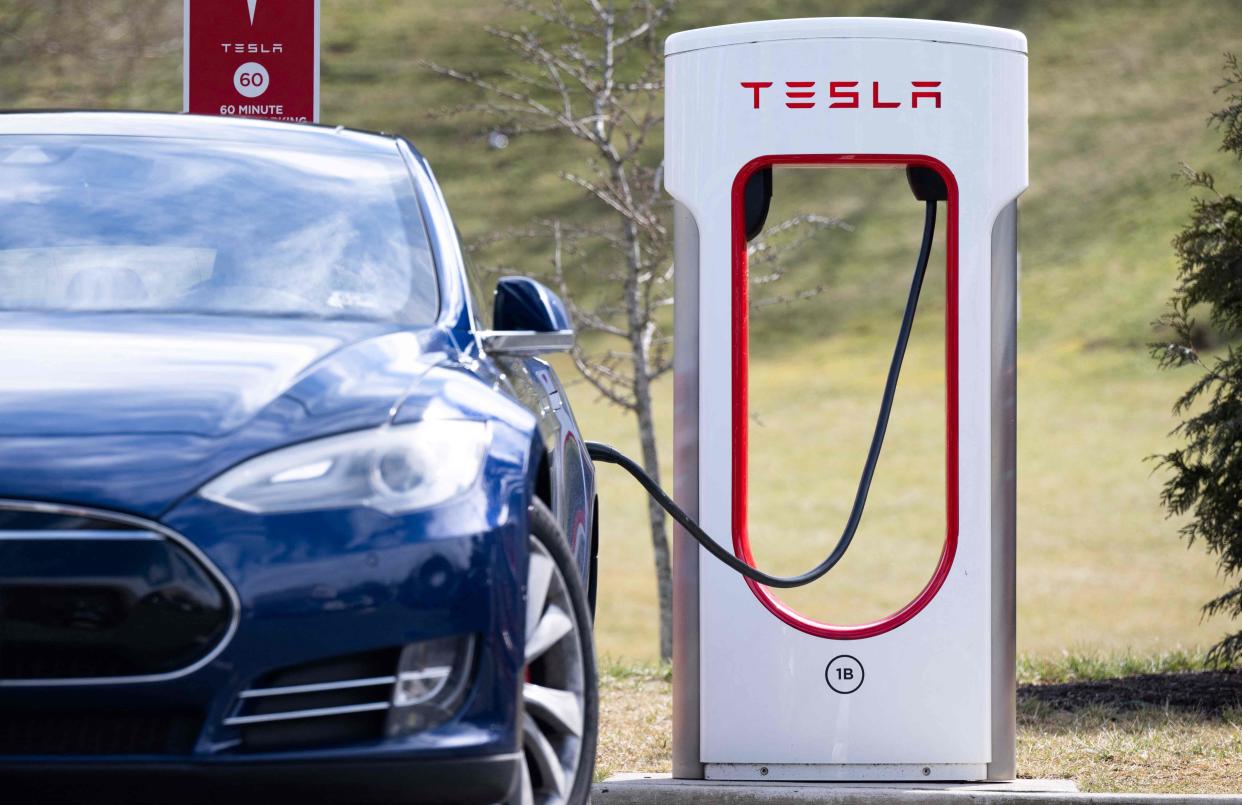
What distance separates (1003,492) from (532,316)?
1.70 metres

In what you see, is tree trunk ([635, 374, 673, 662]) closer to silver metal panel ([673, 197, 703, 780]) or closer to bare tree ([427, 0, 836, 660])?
bare tree ([427, 0, 836, 660])

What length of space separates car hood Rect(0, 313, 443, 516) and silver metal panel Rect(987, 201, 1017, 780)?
6.84ft

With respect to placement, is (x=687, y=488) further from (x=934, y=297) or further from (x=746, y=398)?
(x=934, y=297)

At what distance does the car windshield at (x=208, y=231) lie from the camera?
11.1 ft

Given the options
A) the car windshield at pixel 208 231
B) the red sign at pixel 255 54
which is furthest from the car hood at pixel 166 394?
the red sign at pixel 255 54

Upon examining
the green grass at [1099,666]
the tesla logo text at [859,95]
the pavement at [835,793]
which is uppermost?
the tesla logo text at [859,95]

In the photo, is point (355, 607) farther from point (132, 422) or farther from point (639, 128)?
point (639, 128)

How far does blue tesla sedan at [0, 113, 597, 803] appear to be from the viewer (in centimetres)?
249

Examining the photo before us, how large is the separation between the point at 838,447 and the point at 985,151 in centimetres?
3111

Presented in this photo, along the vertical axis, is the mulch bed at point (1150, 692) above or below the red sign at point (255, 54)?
below

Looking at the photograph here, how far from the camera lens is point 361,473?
8.70 feet

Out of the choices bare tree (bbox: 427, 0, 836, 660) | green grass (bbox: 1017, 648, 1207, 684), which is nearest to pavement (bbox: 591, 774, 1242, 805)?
green grass (bbox: 1017, 648, 1207, 684)

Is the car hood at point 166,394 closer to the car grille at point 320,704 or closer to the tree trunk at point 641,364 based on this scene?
the car grille at point 320,704

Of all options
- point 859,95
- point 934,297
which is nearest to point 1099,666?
point 859,95
